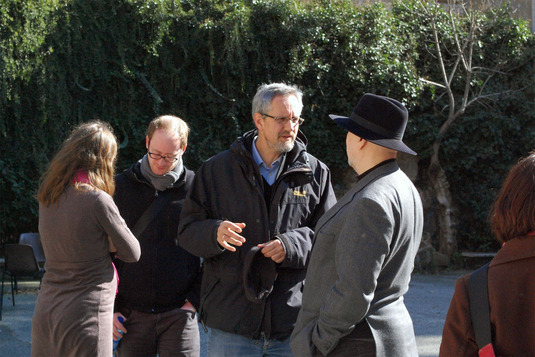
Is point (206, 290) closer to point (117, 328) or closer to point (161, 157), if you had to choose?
point (117, 328)

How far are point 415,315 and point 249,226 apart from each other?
18.8 ft

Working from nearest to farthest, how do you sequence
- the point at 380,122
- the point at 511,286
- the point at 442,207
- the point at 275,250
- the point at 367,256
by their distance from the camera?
the point at 511,286, the point at 367,256, the point at 380,122, the point at 275,250, the point at 442,207

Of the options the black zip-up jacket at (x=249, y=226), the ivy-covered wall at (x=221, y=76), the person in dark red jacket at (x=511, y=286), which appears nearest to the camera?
the person in dark red jacket at (x=511, y=286)

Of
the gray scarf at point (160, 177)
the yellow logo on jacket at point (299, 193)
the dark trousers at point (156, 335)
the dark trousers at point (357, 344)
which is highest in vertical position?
the gray scarf at point (160, 177)

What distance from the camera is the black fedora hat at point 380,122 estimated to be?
8.25 ft

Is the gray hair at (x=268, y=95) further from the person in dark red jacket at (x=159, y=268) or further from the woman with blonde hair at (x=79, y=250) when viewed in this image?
the woman with blonde hair at (x=79, y=250)

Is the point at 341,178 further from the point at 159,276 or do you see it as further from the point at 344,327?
the point at 344,327

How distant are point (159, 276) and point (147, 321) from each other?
0.85 ft

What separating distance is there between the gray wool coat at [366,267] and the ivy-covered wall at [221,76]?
27.3ft

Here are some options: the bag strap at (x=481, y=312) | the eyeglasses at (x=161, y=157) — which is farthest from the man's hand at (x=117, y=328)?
the bag strap at (x=481, y=312)

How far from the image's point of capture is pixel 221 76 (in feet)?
37.3

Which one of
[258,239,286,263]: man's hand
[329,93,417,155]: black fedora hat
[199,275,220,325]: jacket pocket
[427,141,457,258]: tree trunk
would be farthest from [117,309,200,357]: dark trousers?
[427,141,457,258]: tree trunk

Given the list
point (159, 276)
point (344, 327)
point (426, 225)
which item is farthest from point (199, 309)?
point (426, 225)

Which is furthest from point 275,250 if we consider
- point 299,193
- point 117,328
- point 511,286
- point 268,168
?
point 511,286
